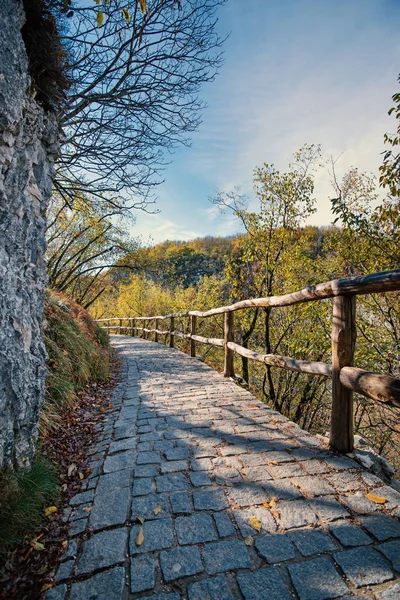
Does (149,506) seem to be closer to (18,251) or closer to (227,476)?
(227,476)

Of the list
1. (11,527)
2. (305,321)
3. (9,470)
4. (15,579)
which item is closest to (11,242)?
(9,470)

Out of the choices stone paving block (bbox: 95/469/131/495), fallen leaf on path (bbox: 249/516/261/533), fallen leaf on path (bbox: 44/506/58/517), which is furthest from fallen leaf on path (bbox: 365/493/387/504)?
fallen leaf on path (bbox: 44/506/58/517)

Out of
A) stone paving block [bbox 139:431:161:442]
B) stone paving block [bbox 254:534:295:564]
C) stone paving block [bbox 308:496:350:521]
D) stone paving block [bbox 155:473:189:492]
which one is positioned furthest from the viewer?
stone paving block [bbox 139:431:161:442]

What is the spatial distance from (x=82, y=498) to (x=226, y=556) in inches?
42.0

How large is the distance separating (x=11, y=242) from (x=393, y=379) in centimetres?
250

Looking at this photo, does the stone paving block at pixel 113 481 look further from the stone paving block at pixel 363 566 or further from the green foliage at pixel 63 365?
the stone paving block at pixel 363 566

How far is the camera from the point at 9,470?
1.79 m

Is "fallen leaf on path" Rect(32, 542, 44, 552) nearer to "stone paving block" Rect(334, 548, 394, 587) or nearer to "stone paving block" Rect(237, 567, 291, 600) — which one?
"stone paving block" Rect(237, 567, 291, 600)

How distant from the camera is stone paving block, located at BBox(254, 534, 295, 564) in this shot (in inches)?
54.4

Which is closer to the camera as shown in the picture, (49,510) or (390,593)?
(390,593)

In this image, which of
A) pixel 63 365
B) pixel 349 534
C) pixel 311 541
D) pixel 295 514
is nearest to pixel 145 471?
pixel 295 514

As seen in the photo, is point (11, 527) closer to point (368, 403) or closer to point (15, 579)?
point (15, 579)

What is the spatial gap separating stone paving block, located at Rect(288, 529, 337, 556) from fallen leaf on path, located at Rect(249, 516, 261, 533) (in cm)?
16

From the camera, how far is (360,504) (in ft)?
5.52
